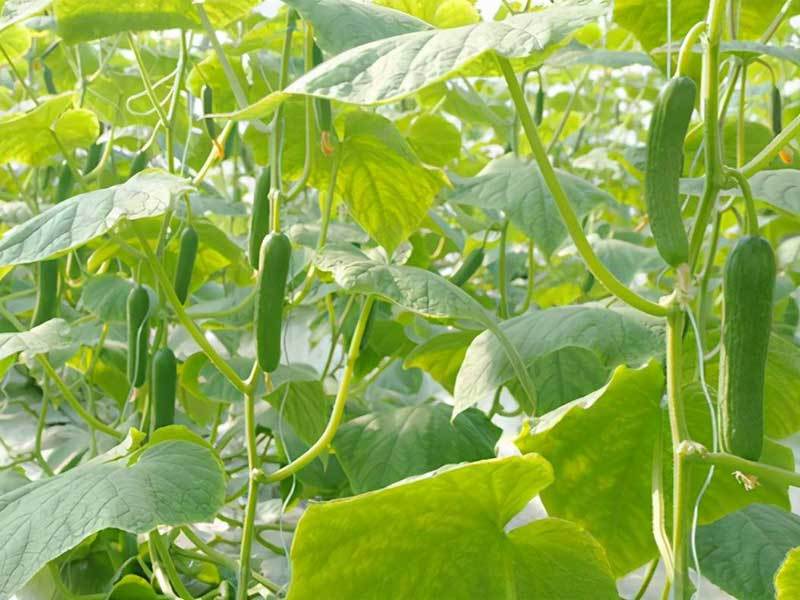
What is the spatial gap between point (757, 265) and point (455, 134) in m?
0.81

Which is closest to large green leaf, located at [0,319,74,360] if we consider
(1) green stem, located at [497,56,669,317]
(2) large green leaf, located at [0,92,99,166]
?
(2) large green leaf, located at [0,92,99,166]

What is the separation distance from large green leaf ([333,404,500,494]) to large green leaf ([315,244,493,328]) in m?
0.28

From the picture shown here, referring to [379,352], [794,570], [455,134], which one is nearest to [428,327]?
[379,352]

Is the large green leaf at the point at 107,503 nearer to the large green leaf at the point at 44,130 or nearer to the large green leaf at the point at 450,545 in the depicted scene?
the large green leaf at the point at 450,545

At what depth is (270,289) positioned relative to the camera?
69cm

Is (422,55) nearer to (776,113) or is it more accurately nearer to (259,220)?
(259,220)

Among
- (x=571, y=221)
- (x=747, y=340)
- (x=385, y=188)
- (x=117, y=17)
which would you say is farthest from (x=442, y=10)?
(x=747, y=340)

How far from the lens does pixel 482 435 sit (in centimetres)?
102

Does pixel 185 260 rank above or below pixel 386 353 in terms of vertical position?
above

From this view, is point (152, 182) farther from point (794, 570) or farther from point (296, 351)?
point (296, 351)

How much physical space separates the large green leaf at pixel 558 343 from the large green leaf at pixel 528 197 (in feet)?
0.57

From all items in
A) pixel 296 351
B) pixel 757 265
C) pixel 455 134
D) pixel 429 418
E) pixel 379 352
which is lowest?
pixel 296 351

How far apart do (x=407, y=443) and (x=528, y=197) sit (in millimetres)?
279

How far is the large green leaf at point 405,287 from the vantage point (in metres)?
0.68
